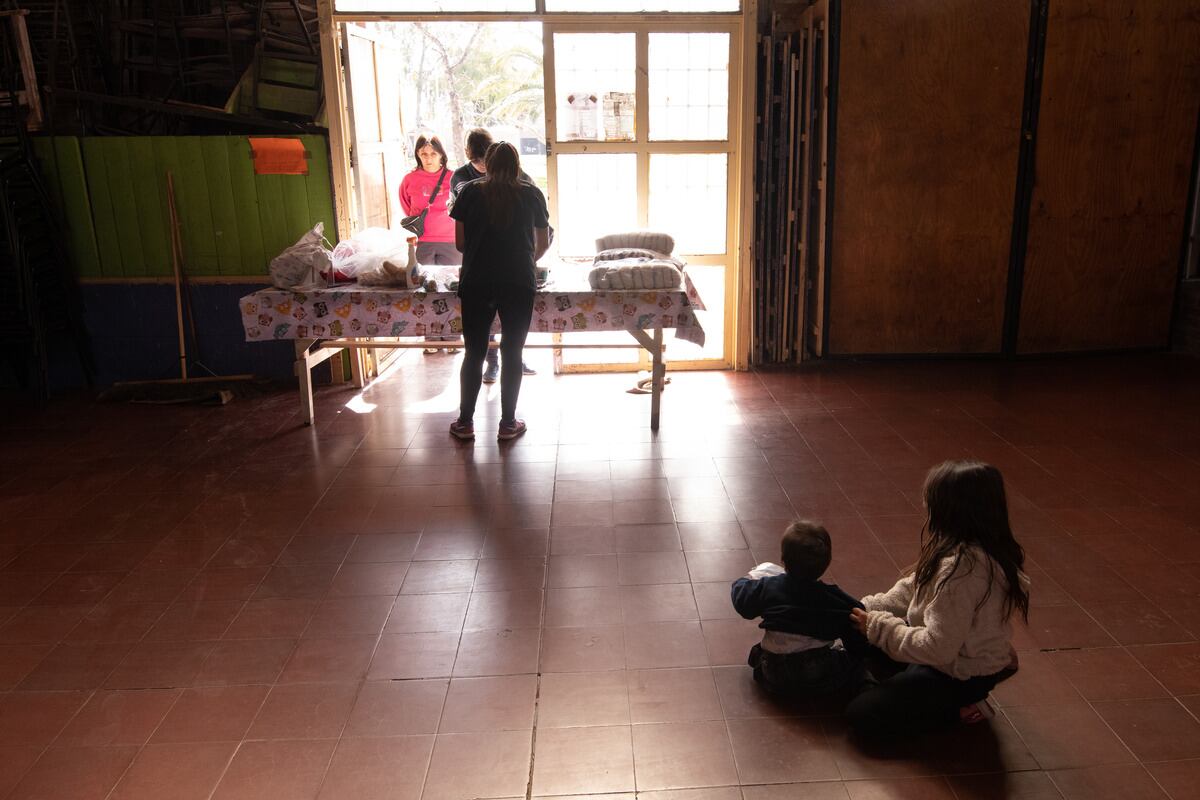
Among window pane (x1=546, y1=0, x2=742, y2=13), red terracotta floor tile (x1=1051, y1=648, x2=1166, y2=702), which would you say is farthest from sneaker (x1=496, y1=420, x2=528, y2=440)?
red terracotta floor tile (x1=1051, y1=648, x2=1166, y2=702)

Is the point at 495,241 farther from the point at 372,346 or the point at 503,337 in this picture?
the point at 372,346

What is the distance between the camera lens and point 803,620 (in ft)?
9.05

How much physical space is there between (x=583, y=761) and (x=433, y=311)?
3213 millimetres

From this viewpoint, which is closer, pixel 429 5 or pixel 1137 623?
pixel 1137 623

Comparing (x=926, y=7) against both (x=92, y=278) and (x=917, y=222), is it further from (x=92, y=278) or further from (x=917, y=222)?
(x=92, y=278)

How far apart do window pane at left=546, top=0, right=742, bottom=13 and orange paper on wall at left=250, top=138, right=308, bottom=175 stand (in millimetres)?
1907

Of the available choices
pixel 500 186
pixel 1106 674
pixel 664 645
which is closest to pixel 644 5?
pixel 500 186

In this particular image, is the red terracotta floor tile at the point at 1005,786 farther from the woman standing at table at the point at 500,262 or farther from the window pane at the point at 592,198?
the window pane at the point at 592,198

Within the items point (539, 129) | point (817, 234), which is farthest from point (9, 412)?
point (539, 129)

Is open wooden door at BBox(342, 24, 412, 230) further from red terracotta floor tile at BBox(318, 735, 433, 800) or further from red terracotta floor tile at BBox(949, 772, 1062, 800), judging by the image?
red terracotta floor tile at BBox(949, 772, 1062, 800)

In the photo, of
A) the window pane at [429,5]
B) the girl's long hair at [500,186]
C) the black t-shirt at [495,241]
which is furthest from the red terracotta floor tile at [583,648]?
the window pane at [429,5]

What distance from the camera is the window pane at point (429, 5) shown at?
20.1ft

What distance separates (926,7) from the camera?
249 inches

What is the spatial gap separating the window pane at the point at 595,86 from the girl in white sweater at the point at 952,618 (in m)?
4.46
